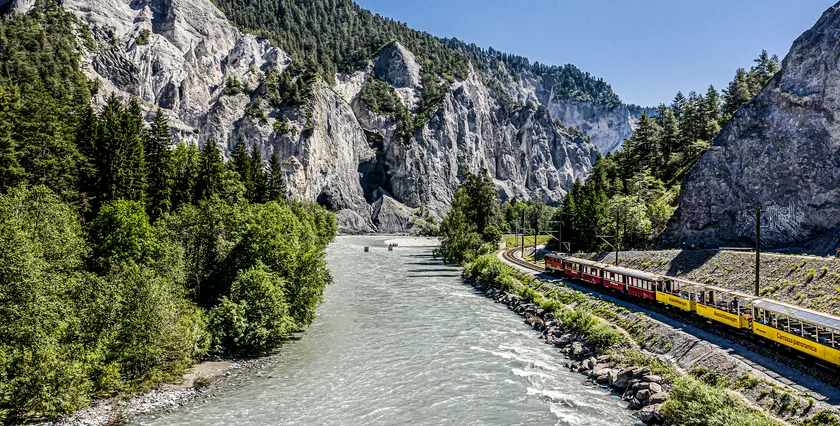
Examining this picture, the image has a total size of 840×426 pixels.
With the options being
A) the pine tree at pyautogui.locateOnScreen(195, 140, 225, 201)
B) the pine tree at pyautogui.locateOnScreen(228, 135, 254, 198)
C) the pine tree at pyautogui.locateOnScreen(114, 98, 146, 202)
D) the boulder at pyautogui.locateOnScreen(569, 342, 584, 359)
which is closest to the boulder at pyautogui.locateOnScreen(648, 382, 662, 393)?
the boulder at pyautogui.locateOnScreen(569, 342, 584, 359)

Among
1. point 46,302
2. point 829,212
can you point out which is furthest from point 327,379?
point 829,212

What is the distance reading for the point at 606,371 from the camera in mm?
23188

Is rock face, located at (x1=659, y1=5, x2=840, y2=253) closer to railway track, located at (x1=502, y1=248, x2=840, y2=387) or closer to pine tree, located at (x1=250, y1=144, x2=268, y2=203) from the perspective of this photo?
railway track, located at (x1=502, y1=248, x2=840, y2=387)

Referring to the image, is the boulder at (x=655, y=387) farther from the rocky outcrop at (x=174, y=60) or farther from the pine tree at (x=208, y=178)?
the rocky outcrop at (x=174, y=60)

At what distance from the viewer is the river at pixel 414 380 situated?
19.1m

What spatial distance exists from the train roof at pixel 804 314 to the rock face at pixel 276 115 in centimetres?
12354

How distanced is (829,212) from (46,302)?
58.4 m

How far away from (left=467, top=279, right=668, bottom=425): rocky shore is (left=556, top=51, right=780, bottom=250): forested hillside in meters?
33.3

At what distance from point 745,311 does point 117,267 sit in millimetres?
35420

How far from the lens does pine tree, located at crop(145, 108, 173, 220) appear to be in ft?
146

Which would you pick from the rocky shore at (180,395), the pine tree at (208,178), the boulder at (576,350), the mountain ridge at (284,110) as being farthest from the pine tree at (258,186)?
the mountain ridge at (284,110)

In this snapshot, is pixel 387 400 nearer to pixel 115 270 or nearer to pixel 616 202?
pixel 115 270

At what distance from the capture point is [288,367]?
2488cm

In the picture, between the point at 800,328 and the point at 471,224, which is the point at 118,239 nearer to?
the point at 800,328
